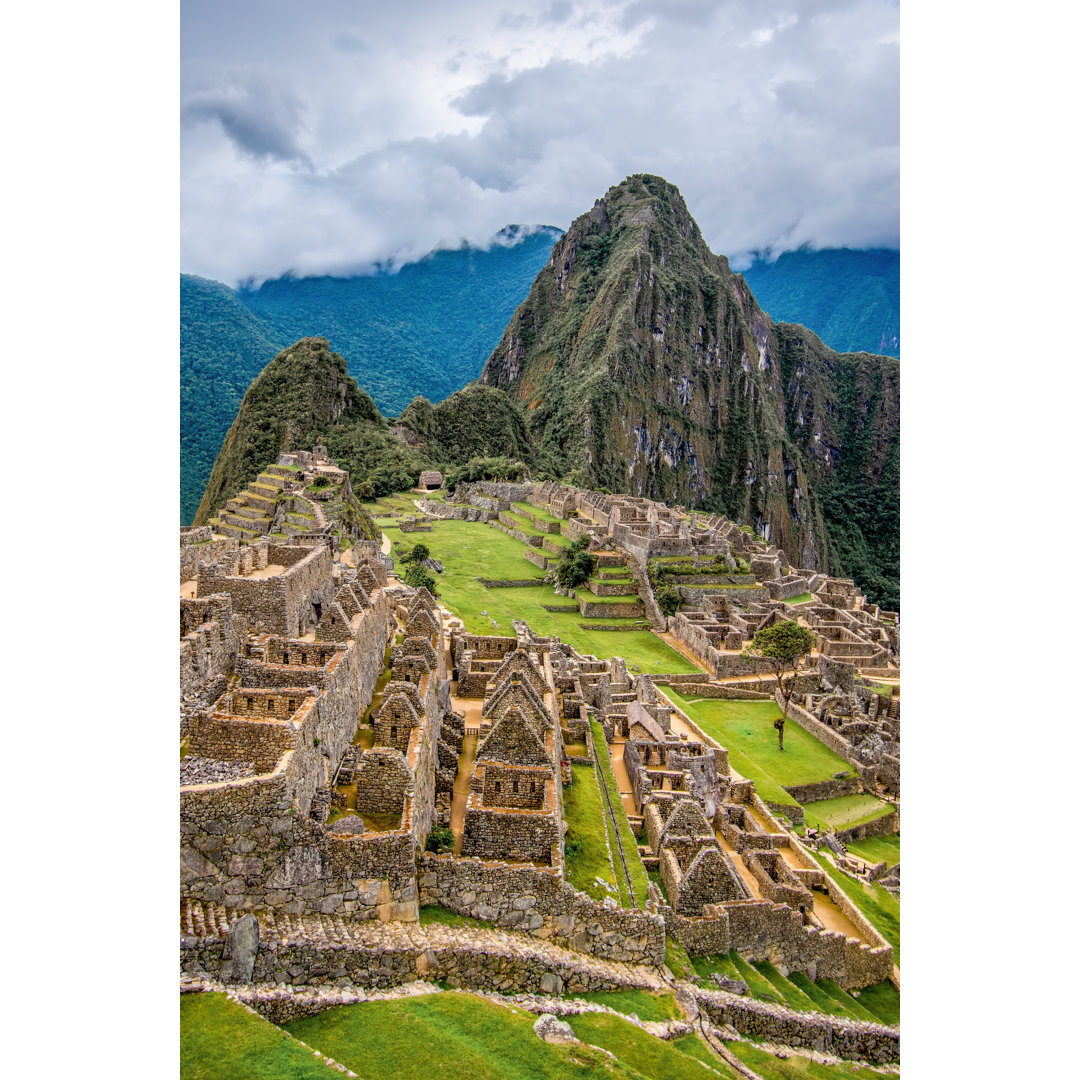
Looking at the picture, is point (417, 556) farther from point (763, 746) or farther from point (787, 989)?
point (787, 989)

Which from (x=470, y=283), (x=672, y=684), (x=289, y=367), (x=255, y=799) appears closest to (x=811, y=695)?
(x=672, y=684)

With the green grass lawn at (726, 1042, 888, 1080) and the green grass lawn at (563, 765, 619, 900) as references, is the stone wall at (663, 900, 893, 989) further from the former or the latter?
the green grass lawn at (726, 1042, 888, 1080)

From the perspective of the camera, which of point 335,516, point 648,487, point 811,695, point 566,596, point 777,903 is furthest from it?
point 648,487

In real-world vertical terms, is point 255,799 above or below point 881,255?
below

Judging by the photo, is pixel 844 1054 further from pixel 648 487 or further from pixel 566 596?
pixel 648 487

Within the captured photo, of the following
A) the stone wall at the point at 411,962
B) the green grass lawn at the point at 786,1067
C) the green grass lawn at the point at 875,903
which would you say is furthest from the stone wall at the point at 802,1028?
the green grass lawn at the point at 875,903

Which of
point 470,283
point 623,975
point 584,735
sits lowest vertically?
point 623,975

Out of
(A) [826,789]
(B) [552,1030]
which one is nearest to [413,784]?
(B) [552,1030]
